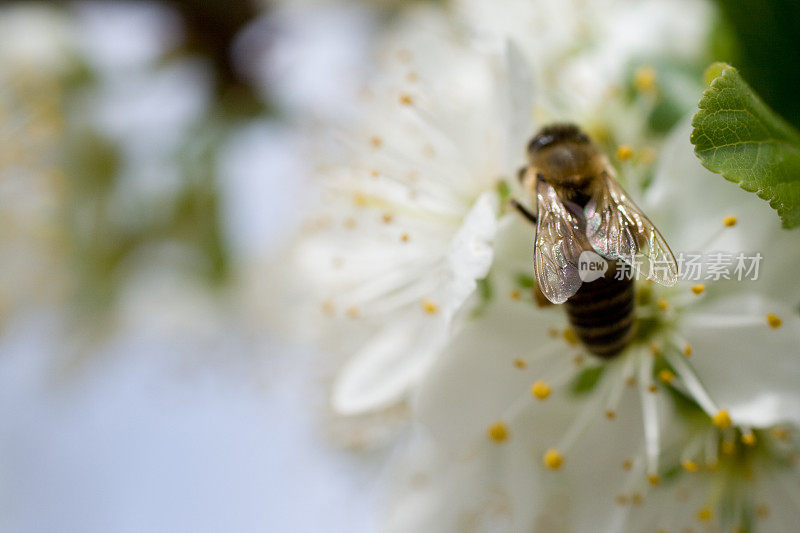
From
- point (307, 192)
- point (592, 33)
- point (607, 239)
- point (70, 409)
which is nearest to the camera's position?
point (607, 239)

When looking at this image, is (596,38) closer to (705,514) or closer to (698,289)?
(698,289)

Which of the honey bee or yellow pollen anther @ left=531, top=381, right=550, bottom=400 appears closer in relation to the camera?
the honey bee

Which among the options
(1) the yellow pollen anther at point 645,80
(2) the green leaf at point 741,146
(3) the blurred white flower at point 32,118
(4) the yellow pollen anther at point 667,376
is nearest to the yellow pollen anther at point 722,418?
(4) the yellow pollen anther at point 667,376

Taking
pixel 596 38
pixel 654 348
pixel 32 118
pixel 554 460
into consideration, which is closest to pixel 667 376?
pixel 654 348

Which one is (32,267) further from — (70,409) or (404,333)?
(404,333)

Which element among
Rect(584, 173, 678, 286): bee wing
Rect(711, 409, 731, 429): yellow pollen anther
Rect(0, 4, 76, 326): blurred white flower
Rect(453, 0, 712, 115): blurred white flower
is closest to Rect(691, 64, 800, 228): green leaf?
Rect(584, 173, 678, 286): bee wing

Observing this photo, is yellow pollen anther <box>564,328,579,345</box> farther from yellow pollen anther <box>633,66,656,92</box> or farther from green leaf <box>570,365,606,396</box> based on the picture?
yellow pollen anther <box>633,66,656,92</box>

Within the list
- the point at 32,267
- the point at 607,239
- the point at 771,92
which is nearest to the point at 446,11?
the point at 771,92
